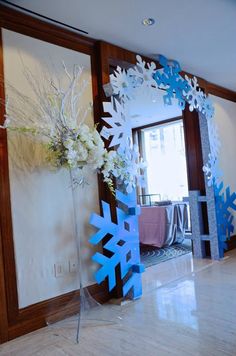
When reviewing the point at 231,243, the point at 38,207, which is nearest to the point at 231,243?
the point at 231,243

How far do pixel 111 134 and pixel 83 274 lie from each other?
1.37 meters

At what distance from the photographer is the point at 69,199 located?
287cm

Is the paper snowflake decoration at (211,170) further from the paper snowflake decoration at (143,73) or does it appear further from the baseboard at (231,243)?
the paper snowflake decoration at (143,73)

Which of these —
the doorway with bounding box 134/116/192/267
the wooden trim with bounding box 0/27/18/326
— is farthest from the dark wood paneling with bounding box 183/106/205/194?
the wooden trim with bounding box 0/27/18/326

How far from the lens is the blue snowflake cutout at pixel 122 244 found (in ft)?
9.36

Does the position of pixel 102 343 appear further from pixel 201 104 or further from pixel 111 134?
pixel 201 104

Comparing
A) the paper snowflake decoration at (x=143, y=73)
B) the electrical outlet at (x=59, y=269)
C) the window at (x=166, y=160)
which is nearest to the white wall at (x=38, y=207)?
the electrical outlet at (x=59, y=269)

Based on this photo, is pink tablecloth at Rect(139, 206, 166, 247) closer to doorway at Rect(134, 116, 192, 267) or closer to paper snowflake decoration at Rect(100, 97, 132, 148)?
doorway at Rect(134, 116, 192, 267)

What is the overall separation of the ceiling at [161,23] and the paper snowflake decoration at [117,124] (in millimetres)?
683

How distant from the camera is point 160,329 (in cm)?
240

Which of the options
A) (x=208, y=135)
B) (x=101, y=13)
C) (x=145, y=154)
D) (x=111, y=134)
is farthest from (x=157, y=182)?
(x=101, y=13)

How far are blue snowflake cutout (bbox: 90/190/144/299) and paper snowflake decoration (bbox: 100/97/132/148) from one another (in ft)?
1.72

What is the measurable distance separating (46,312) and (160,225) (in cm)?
300

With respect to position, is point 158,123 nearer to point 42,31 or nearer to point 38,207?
point 42,31
